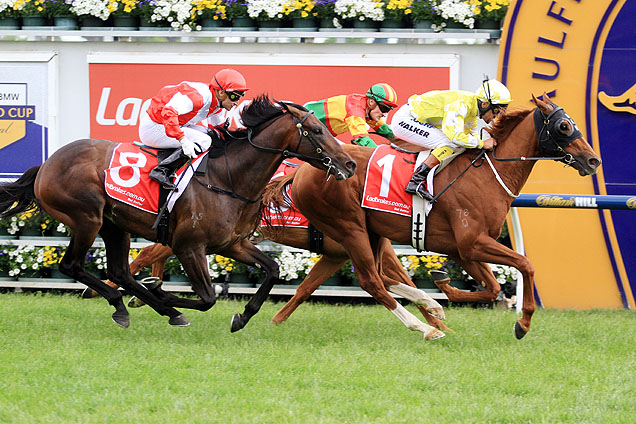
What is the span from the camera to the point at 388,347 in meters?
5.88

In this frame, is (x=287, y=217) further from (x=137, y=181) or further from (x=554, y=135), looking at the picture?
(x=554, y=135)

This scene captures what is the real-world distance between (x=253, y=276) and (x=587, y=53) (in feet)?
13.0

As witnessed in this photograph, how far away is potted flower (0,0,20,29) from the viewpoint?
876 cm

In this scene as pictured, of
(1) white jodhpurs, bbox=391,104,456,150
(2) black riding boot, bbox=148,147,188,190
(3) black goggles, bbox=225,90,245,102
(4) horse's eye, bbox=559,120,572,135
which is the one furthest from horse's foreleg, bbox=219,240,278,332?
(4) horse's eye, bbox=559,120,572,135

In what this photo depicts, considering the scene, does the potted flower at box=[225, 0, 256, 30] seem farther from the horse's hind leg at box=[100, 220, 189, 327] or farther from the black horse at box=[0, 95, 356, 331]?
the horse's hind leg at box=[100, 220, 189, 327]

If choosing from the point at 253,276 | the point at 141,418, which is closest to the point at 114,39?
the point at 253,276

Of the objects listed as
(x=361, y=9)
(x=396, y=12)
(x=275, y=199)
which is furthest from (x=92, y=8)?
(x=275, y=199)

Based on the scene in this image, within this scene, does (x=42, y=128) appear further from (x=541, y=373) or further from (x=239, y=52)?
(x=541, y=373)

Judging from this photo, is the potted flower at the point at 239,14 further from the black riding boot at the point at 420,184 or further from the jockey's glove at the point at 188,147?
the black riding boot at the point at 420,184

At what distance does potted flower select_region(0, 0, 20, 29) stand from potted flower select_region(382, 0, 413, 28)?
383cm

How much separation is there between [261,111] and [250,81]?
2.61m

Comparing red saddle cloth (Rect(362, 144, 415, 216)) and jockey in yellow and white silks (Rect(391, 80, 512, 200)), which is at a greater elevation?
jockey in yellow and white silks (Rect(391, 80, 512, 200))

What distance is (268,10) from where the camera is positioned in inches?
336

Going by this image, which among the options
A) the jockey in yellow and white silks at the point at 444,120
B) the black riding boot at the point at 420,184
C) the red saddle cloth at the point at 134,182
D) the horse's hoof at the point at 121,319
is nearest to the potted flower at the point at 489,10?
the jockey in yellow and white silks at the point at 444,120
